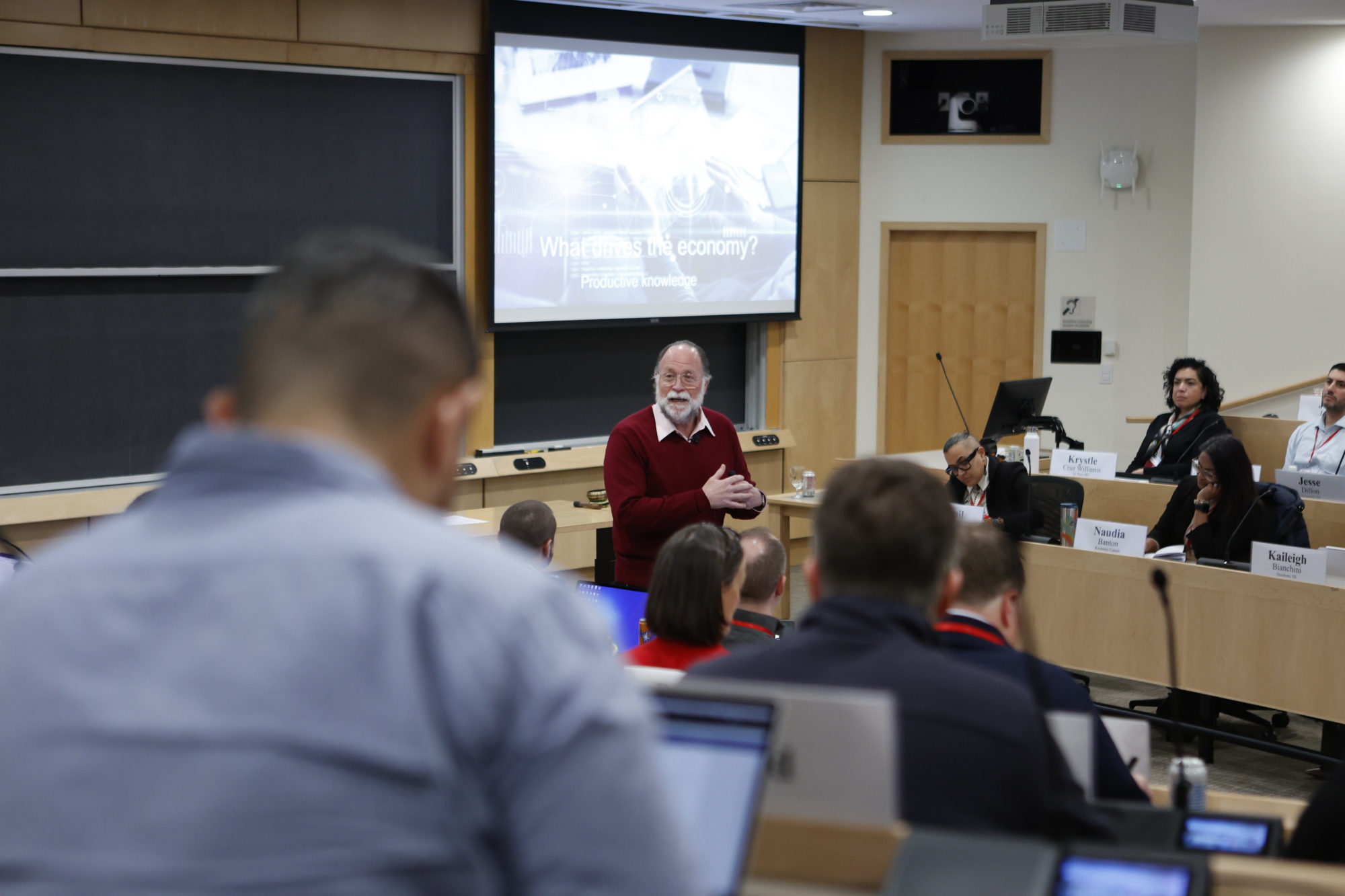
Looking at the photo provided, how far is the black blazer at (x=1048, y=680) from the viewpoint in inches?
76.6

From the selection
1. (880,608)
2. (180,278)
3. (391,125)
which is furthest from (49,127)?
(880,608)

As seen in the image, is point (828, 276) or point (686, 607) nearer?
point (686, 607)

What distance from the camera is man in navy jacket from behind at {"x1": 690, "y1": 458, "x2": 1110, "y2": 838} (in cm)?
133

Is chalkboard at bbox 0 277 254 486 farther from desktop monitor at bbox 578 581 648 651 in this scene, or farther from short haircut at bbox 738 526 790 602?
short haircut at bbox 738 526 790 602

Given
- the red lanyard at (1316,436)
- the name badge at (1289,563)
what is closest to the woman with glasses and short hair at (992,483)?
the name badge at (1289,563)

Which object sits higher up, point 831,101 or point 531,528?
point 831,101

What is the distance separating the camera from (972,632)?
2.19m

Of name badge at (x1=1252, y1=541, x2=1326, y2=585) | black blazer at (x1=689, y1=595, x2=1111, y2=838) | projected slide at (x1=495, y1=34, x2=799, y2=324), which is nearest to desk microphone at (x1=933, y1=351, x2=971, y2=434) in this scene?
projected slide at (x1=495, y1=34, x2=799, y2=324)

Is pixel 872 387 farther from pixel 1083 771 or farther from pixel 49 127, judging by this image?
pixel 1083 771

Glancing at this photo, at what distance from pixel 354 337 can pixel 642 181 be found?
22.2 ft

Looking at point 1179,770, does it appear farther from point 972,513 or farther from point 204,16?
point 204,16

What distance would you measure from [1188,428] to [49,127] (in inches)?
225

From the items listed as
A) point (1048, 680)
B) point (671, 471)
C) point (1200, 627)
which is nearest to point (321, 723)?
point (1048, 680)

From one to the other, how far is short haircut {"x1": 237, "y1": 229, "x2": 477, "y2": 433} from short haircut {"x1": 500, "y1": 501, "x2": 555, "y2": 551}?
2.72 meters
